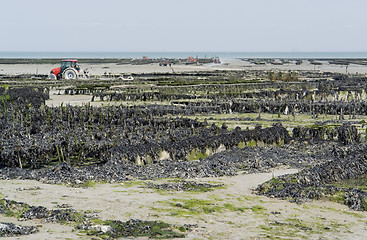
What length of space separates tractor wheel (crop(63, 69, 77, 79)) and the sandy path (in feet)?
163

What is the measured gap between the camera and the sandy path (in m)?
10.7

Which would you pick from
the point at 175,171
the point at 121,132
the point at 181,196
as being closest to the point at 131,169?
the point at 175,171

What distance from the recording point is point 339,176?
16.5 m

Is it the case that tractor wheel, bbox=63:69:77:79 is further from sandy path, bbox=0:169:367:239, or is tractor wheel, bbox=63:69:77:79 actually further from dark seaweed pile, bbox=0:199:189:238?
dark seaweed pile, bbox=0:199:189:238

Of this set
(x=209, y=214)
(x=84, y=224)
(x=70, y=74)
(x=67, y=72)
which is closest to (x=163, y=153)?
(x=209, y=214)

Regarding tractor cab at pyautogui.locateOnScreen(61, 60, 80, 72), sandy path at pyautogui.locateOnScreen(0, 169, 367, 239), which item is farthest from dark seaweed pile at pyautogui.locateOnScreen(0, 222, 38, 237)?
tractor cab at pyautogui.locateOnScreen(61, 60, 80, 72)

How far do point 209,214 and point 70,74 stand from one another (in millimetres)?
54122

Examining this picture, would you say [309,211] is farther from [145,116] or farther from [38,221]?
[145,116]

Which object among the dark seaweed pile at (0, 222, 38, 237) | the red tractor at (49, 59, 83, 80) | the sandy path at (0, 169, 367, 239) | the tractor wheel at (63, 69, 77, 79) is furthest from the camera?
the red tractor at (49, 59, 83, 80)

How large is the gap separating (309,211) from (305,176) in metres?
3.10

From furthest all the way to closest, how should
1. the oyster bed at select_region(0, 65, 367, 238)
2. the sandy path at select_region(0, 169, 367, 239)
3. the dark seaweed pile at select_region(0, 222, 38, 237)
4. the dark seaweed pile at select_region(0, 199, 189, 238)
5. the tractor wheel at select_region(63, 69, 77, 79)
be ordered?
1. the tractor wheel at select_region(63, 69, 77, 79)
2. the oyster bed at select_region(0, 65, 367, 238)
3. the sandy path at select_region(0, 169, 367, 239)
4. the dark seaweed pile at select_region(0, 199, 189, 238)
5. the dark seaweed pile at select_region(0, 222, 38, 237)

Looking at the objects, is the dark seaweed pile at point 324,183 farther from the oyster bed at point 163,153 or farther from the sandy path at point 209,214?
the sandy path at point 209,214

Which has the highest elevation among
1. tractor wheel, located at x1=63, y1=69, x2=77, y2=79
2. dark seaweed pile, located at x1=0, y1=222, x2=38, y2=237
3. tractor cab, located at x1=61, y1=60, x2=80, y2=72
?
tractor cab, located at x1=61, y1=60, x2=80, y2=72

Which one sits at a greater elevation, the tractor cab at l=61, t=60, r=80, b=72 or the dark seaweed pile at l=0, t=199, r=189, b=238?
the tractor cab at l=61, t=60, r=80, b=72
